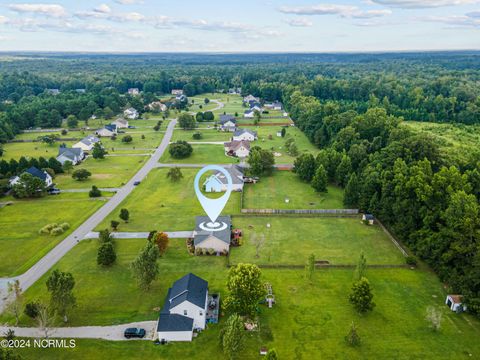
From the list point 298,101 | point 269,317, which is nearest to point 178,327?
point 269,317

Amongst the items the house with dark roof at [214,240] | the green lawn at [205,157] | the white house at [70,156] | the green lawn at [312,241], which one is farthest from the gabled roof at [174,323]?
the white house at [70,156]

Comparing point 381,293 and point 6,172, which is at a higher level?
point 6,172

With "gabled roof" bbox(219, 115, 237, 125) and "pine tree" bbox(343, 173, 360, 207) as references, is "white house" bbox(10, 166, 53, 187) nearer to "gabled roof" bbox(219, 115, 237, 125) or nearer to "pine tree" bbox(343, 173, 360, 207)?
"pine tree" bbox(343, 173, 360, 207)

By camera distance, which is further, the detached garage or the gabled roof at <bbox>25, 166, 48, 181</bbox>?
the gabled roof at <bbox>25, 166, 48, 181</bbox>

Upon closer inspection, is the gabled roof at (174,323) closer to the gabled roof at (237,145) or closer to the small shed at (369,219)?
the small shed at (369,219)

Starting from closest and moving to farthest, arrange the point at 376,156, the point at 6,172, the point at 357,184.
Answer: the point at 357,184 < the point at 376,156 < the point at 6,172

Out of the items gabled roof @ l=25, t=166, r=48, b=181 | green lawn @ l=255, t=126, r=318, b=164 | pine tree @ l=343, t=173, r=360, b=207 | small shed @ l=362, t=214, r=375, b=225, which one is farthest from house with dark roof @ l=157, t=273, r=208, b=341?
green lawn @ l=255, t=126, r=318, b=164

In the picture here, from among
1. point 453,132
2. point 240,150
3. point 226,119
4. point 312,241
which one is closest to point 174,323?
point 312,241

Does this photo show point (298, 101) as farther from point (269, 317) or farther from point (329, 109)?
point (269, 317)
